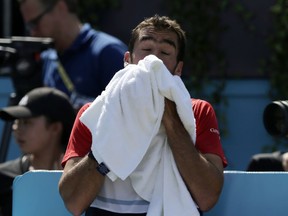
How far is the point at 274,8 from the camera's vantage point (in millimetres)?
6219

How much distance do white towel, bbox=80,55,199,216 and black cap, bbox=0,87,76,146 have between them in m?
1.52

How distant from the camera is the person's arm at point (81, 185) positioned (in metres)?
3.05

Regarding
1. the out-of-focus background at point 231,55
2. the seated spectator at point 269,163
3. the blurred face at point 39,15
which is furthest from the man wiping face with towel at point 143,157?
the out-of-focus background at point 231,55

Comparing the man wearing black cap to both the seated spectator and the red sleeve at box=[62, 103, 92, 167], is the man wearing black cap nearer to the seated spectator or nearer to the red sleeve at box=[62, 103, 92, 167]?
the seated spectator

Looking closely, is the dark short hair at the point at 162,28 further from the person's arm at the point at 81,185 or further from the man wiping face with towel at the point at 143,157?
the person's arm at the point at 81,185

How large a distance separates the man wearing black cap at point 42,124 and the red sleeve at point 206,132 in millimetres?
1398

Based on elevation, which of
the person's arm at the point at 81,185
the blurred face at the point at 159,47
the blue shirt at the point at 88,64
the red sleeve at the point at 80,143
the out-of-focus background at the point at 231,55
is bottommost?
the out-of-focus background at the point at 231,55

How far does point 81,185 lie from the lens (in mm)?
3062

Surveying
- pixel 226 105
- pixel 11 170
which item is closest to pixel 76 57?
pixel 11 170

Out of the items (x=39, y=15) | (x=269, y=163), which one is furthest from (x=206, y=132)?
(x=39, y=15)

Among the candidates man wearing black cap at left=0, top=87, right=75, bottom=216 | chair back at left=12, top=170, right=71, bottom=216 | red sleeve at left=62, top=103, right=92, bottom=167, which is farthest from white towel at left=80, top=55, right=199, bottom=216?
man wearing black cap at left=0, top=87, right=75, bottom=216

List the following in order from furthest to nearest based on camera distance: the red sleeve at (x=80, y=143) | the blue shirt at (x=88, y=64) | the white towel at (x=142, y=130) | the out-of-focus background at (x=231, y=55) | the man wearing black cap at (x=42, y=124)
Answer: the out-of-focus background at (x=231, y=55) → the blue shirt at (x=88, y=64) → the man wearing black cap at (x=42, y=124) → the red sleeve at (x=80, y=143) → the white towel at (x=142, y=130)

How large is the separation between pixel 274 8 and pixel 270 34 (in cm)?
19

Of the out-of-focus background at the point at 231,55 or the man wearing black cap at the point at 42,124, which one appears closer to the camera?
the man wearing black cap at the point at 42,124
